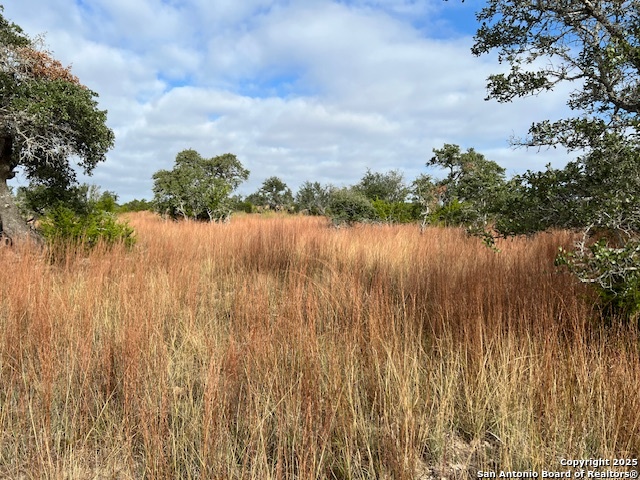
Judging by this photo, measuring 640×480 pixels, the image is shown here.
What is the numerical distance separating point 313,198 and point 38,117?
56.5 ft

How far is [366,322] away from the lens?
292cm

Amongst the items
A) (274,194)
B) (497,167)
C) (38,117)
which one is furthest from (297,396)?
(274,194)

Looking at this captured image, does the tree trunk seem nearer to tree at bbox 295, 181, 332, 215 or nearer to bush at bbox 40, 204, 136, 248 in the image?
bush at bbox 40, 204, 136, 248

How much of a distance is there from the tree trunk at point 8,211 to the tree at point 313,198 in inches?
593

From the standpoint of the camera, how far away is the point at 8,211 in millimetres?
6574

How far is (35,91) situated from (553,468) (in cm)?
768

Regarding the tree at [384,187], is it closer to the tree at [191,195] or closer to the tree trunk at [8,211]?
the tree at [191,195]

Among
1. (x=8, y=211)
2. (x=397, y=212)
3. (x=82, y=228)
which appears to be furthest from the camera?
(x=397, y=212)

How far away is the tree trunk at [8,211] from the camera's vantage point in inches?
257

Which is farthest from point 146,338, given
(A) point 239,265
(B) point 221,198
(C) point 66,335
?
(B) point 221,198

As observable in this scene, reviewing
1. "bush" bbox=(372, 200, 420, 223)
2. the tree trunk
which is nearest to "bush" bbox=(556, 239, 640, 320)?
the tree trunk

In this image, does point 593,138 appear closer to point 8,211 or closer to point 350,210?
point 8,211

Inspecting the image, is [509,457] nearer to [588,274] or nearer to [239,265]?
[588,274]

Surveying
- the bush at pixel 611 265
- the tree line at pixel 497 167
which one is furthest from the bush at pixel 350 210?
the bush at pixel 611 265
